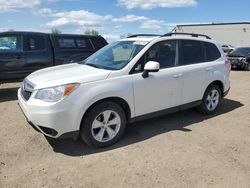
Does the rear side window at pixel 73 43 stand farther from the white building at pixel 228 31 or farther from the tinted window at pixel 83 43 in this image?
the white building at pixel 228 31

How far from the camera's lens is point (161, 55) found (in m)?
5.15

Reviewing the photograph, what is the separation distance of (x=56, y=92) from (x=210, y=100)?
145 inches

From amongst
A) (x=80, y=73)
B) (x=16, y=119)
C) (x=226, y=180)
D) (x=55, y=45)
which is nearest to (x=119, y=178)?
(x=226, y=180)

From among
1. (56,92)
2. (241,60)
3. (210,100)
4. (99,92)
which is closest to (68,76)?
(56,92)

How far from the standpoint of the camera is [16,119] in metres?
5.88

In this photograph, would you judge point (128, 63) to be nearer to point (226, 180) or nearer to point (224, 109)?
point (226, 180)

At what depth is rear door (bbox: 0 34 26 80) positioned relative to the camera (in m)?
7.86

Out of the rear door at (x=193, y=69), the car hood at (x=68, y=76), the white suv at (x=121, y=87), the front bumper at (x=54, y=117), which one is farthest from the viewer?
the rear door at (x=193, y=69)

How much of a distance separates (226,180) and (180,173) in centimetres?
59

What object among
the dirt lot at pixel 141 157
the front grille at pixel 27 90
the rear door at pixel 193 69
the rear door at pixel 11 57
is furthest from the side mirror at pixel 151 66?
the rear door at pixel 11 57

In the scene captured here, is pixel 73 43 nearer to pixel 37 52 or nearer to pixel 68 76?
pixel 37 52

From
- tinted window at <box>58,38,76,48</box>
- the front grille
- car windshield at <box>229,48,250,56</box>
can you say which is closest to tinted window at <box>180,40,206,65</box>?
the front grille

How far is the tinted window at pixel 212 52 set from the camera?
6.09 metres

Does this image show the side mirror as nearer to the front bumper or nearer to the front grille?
the front bumper
